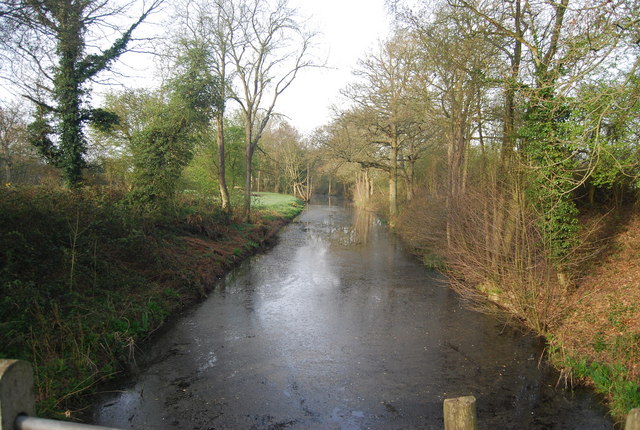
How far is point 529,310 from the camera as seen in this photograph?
8453 millimetres

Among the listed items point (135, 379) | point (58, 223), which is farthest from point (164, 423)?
point (58, 223)

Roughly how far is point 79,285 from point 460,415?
7.85m

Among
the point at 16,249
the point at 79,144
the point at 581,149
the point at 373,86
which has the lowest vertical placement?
the point at 16,249

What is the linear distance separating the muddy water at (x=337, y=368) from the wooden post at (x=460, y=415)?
11.1 feet

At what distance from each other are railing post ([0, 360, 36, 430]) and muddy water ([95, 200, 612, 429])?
3.60 m

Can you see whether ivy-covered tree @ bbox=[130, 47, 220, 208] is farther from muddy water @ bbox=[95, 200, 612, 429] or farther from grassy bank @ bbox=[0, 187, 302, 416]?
muddy water @ bbox=[95, 200, 612, 429]

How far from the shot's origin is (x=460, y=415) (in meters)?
2.10

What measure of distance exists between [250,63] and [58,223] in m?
17.5

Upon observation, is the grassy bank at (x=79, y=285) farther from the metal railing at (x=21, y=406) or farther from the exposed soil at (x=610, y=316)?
the exposed soil at (x=610, y=316)

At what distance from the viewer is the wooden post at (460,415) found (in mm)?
2090

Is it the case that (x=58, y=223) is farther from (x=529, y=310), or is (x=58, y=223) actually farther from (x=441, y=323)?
(x=529, y=310)

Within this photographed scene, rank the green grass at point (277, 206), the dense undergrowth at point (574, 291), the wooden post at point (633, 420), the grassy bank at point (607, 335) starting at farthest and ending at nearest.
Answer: the green grass at point (277, 206), the dense undergrowth at point (574, 291), the grassy bank at point (607, 335), the wooden post at point (633, 420)

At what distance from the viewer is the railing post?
172 cm

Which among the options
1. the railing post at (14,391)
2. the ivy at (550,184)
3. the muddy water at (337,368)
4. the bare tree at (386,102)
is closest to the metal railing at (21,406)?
the railing post at (14,391)
